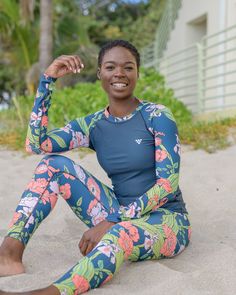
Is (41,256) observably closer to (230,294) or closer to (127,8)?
(230,294)

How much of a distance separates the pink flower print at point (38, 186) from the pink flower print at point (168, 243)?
649mm

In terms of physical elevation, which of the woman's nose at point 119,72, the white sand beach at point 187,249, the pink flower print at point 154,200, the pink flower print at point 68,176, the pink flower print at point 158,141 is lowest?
the white sand beach at point 187,249

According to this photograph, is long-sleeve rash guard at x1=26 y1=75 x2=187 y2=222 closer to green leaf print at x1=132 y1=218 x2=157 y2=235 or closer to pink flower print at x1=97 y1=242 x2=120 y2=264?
green leaf print at x1=132 y1=218 x2=157 y2=235

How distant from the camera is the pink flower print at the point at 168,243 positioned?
274cm

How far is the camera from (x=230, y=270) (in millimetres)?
2594

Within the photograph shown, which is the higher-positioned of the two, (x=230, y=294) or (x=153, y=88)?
(x=153, y=88)

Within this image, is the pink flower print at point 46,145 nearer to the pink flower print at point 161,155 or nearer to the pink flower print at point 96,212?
the pink flower print at point 96,212

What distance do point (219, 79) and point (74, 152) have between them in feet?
15.8

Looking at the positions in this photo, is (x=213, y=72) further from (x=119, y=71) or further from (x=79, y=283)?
(x=79, y=283)

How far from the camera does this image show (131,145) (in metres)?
2.88

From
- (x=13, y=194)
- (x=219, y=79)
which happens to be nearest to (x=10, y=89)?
(x=219, y=79)

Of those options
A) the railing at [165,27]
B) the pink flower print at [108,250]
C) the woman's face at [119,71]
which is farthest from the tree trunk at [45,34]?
the pink flower print at [108,250]

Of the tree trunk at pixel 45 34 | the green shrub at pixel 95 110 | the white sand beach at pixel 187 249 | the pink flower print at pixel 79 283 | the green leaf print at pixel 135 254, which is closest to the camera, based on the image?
the pink flower print at pixel 79 283

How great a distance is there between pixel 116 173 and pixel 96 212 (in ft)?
0.80
